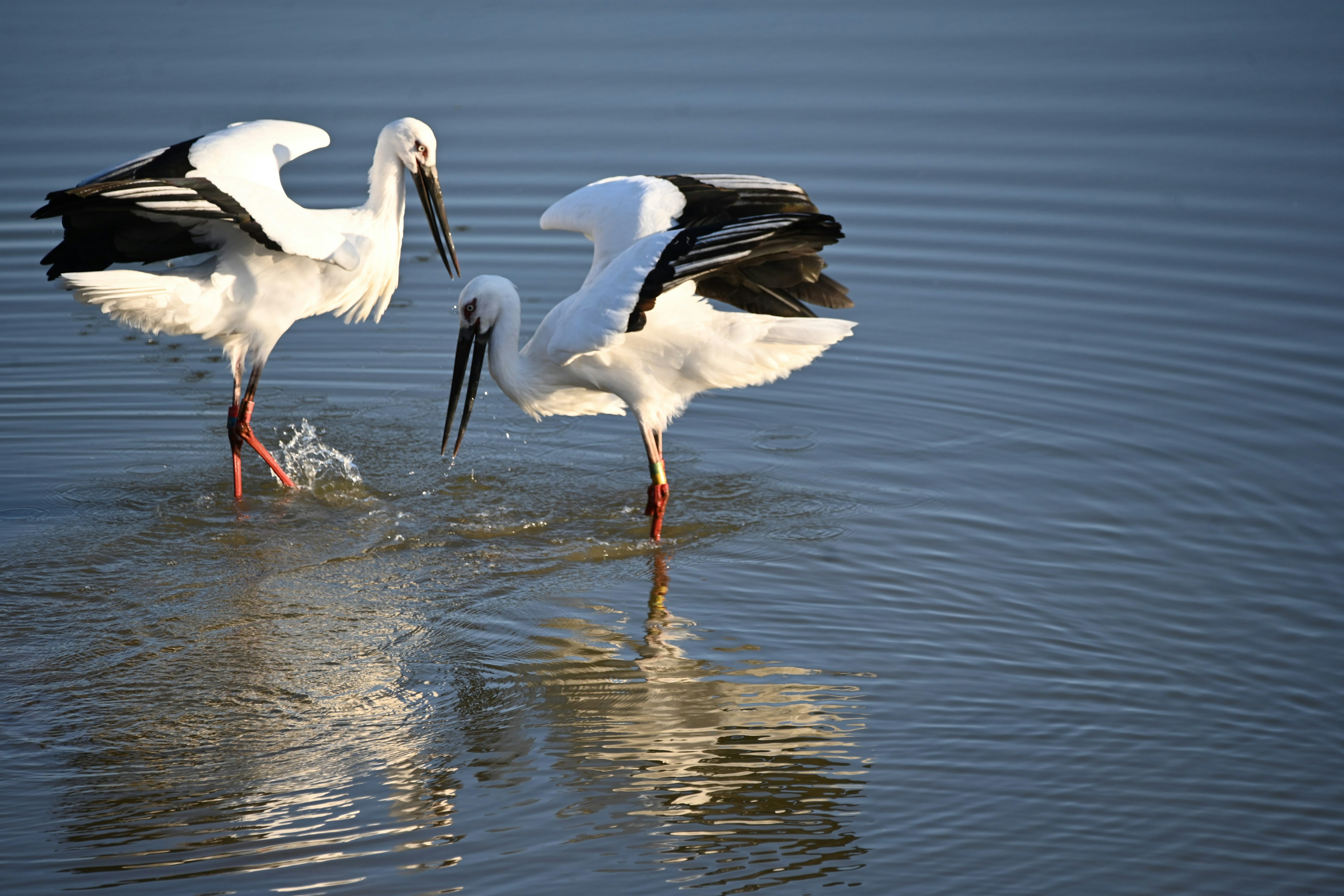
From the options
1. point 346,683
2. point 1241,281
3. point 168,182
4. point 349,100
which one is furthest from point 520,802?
point 349,100

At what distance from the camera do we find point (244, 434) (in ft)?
26.7

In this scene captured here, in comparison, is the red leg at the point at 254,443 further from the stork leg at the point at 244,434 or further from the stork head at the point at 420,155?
the stork head at the point at 420,155

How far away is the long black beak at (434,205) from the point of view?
852 centimetres

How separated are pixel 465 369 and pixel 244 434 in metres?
1.23

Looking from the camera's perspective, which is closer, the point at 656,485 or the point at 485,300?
the point at 656,485

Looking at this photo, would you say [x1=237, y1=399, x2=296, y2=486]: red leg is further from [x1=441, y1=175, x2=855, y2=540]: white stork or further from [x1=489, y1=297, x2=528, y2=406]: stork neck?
[x1=489, y1=297, x2=528, y2=406]: stork neck

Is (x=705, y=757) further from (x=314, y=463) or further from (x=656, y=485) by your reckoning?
(x=314, y=463)

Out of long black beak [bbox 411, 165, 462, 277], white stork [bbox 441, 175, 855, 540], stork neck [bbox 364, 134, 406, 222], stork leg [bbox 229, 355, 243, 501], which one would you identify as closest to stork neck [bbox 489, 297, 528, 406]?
white stork [bbox 441, 175, 855, 540]

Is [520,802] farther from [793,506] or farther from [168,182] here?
[168,182]

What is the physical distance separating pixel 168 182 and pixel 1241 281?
6.49 metres

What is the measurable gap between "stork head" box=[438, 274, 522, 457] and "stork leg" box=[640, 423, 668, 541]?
88 centimetres

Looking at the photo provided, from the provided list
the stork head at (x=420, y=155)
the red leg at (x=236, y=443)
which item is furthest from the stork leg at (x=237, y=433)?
the stork head at (x=420, y=155)

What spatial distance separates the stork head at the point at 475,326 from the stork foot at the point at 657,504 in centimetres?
101

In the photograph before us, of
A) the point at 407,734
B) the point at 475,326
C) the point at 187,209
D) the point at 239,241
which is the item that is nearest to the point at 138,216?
the point at 187,209
